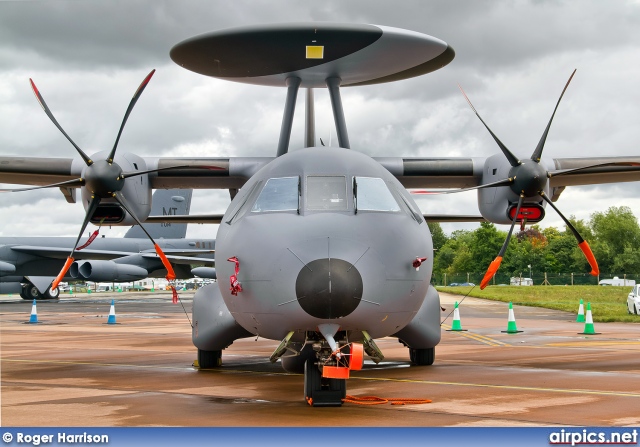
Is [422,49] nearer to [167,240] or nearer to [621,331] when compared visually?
[621,331]

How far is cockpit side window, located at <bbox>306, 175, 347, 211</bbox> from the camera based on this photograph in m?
8.34

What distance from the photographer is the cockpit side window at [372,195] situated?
8516 millimetres

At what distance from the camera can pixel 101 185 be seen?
1175 centimetres

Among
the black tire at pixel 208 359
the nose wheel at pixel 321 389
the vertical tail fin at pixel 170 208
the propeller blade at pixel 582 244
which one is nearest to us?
the nose wheel at pixel 321 389

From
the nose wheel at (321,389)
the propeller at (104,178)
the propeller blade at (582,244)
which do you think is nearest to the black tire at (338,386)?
the nose wheel at (321,389)

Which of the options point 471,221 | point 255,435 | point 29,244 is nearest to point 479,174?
point 471,221

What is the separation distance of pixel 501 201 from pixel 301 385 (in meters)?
4.80

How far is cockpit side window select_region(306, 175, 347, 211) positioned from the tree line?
85.4m

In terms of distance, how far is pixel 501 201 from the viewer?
42.2 ft

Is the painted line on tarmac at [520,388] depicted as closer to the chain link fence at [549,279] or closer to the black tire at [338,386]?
the black tire at [338,386]

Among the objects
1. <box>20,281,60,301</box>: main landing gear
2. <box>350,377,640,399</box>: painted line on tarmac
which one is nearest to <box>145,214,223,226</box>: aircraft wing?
<box>350,377,640,399</box>: painted line on tarmac
